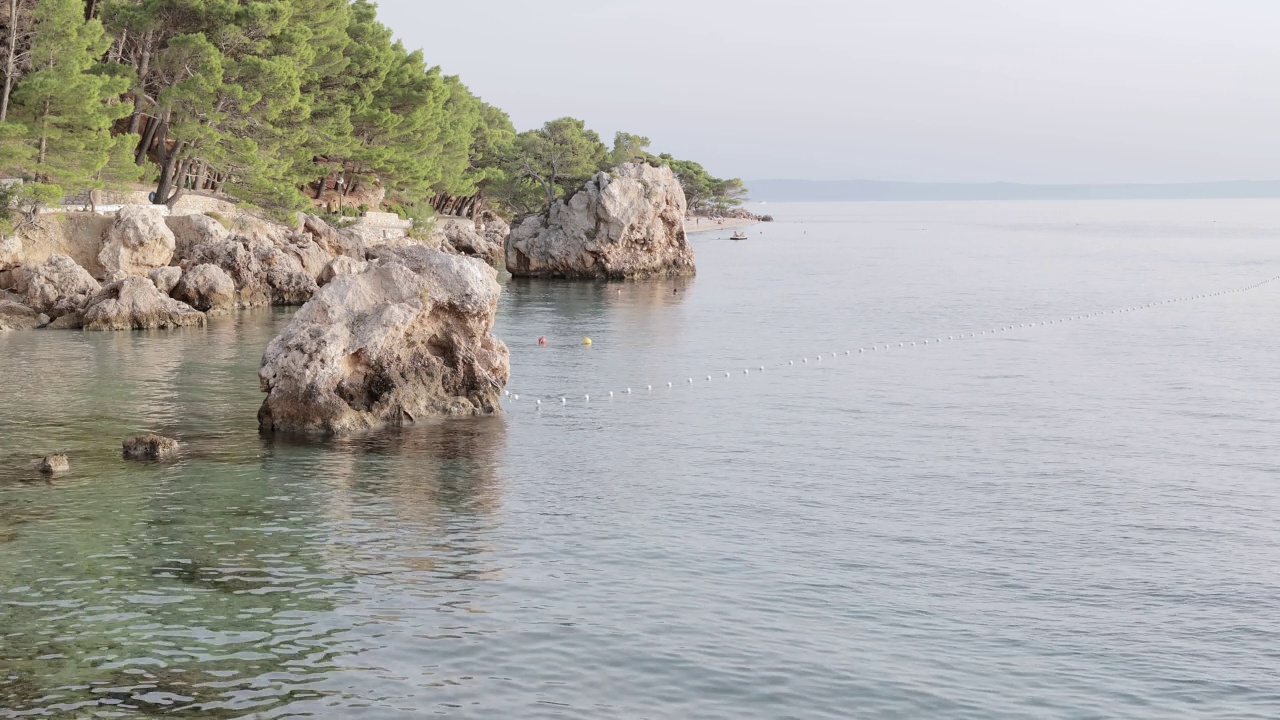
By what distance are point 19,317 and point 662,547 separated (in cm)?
3784

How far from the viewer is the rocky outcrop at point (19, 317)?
4900 cm

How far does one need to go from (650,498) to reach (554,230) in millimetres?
63443

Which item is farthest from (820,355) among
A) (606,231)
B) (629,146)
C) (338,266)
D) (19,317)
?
(629,146)

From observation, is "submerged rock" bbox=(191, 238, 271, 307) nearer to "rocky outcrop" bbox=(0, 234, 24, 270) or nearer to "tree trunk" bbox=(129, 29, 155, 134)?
"rocky outcrop" bbox=(0, 234, 24, 270)

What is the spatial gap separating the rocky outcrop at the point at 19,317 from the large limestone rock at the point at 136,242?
5.97 meters

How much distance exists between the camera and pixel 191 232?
60.7 metres

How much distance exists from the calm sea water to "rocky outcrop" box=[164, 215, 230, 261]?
667 inches

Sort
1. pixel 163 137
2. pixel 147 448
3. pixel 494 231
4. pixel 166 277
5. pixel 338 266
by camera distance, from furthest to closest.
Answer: pixel 494 231 < pixel 163 137 < pixel 338 266 < pixel 166 277 < pixel 147 448

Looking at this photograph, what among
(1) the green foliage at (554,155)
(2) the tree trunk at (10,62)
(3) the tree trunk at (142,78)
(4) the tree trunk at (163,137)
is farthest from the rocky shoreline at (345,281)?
(1) the green foliage at (554,155)

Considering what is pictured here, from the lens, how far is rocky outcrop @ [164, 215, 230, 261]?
6019cm

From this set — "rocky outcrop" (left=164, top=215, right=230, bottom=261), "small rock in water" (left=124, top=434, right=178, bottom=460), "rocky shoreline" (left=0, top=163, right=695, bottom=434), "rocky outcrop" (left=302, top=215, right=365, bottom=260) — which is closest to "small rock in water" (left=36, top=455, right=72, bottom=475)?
"small rock in water" (left=124, top=434, right=178, bottom=460)

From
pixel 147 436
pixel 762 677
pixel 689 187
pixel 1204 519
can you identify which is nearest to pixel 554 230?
pixel 147 436

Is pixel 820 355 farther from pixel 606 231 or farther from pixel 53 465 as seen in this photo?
pixel 606 231

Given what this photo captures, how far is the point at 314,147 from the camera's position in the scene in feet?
259
